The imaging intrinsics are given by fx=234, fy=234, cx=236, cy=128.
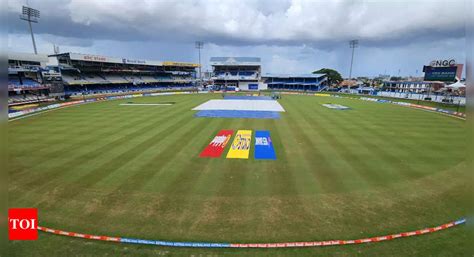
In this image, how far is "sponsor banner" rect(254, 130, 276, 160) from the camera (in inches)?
682

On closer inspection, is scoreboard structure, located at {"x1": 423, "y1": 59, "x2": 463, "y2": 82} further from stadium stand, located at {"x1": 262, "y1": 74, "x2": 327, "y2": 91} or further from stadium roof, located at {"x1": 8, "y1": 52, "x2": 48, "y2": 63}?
stadium roof, located at {"x1": 8, "y1": 52, "x2": 48, "y2": 63}

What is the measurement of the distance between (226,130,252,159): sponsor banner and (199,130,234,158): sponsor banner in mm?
746

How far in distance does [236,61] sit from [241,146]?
8847 cm

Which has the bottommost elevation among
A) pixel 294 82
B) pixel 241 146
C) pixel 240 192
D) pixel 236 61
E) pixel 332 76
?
pixel 240 192

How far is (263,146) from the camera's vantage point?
1969 cm

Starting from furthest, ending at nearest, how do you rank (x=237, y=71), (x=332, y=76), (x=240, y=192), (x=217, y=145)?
(x=332, y=76)
(x=237, y=71)
(x=217, y=145)
(x=240, y=192)

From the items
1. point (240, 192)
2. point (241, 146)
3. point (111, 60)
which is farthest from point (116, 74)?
point (240, 192)

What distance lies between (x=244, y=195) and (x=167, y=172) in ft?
17.8

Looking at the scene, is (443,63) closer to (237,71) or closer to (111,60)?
(237,71)

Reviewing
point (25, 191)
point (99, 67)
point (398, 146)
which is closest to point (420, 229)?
point (398, 146)

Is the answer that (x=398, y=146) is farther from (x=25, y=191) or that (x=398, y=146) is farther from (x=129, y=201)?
(x=25, y=191)

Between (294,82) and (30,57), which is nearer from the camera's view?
(30,57)

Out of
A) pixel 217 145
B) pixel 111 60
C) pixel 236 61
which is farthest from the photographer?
pixel 236 61

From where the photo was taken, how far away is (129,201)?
11.4m
